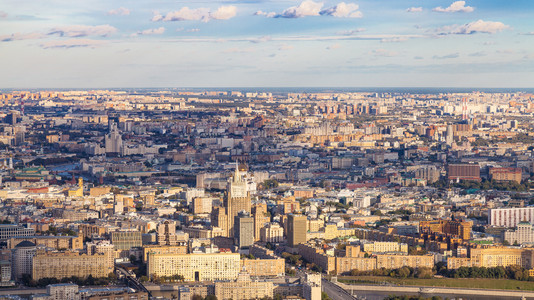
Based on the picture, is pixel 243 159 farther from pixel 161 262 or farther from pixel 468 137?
pixel 161 262

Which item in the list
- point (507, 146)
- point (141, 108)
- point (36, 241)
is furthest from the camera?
point (141, 108)

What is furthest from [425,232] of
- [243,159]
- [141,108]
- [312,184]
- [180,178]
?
[141,108]

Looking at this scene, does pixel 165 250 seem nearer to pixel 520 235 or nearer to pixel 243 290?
pixel 243 290

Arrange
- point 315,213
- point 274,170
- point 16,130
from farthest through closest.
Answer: point 16,130
point 274,170
point 315,213

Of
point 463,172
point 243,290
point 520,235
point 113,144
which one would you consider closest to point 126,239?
point 243,290

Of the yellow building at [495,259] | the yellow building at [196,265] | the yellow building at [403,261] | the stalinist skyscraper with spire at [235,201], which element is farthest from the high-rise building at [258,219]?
the yellow building at [495,259]

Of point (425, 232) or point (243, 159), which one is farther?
point (243, 159)

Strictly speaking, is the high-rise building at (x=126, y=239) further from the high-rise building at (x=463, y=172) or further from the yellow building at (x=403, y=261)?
the high-rise building at (x=463, y=172)
